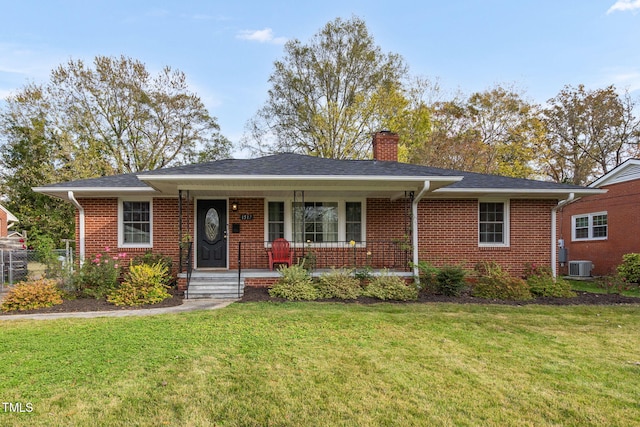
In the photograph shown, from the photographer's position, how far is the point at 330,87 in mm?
24109

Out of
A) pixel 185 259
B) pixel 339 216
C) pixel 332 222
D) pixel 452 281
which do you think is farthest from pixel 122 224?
pixel 452 281

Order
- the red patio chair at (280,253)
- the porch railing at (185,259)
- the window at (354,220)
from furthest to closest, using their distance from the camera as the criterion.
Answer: the window at (354,220)
the red patio chair at (280,253)
the porch railing at (185,259)

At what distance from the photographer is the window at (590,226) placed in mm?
14125

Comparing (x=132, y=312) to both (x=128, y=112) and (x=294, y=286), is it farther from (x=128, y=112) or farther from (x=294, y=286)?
(x=128, y=112)

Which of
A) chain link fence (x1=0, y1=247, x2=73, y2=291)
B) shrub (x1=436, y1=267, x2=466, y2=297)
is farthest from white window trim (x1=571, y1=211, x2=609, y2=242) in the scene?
chain link fence (x1=0, y1=247, x2=73, y2=291)

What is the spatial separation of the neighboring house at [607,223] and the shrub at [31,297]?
16.1 metres

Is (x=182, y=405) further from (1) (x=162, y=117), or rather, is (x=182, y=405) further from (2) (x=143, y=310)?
(1) (x=162, y=117)

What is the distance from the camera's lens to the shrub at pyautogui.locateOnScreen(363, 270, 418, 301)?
7857mm

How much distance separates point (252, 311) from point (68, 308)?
3.57 meters

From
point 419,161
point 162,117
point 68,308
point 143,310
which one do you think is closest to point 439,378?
point 143,310

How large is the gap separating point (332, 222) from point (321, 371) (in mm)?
6519

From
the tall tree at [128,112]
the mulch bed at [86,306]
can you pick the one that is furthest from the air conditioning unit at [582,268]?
the tall tree at [128,112]

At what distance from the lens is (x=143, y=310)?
6.91 metres

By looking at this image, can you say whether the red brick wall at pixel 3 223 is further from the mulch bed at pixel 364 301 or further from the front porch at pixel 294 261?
the mulch bed at pixel 364 301
